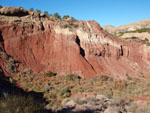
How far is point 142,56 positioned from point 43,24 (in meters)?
19.8

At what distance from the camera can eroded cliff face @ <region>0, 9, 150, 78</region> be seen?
1772 cm

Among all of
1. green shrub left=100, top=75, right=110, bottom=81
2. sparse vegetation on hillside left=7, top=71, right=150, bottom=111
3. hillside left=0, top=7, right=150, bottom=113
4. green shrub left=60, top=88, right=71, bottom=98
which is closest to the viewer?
green shrub left=60, top=88, right=71, bottom=98

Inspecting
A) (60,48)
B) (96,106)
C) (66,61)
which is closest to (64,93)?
(96,106)

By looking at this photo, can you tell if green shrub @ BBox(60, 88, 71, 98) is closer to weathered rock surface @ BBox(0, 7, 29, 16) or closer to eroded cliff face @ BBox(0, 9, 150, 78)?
eroded cliff face @ BBox(0, 9, 150, 78)

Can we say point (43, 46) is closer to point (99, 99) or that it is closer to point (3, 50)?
point (3, 50)

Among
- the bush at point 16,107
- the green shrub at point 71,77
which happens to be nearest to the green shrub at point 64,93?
the green shrub at point 71,77

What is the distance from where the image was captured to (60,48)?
19781mm

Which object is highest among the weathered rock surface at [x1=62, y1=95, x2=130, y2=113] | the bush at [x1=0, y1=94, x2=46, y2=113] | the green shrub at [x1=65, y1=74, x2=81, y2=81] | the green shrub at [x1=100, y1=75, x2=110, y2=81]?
the bush at [x1=0, y1=94, x2=46, y2=113]

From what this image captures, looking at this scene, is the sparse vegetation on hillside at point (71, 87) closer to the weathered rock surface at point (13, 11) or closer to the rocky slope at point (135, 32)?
the weathered rock surface at point (13, 11)

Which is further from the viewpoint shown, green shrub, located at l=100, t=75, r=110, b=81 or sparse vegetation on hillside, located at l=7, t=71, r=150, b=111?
green shrub, located at l=100, t=75, r=110, b=81

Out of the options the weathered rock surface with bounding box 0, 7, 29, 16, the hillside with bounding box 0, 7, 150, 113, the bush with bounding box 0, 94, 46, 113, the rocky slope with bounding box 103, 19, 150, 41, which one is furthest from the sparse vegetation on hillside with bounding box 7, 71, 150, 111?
the rocky slope with bounding box 103, 19, 150, 41

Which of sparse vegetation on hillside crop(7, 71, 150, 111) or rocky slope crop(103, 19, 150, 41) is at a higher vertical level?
rocky slope crop(103, 19, 150, 41)

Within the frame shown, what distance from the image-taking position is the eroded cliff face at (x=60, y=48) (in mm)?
17719

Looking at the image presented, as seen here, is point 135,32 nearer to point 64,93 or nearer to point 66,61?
point 66,61
